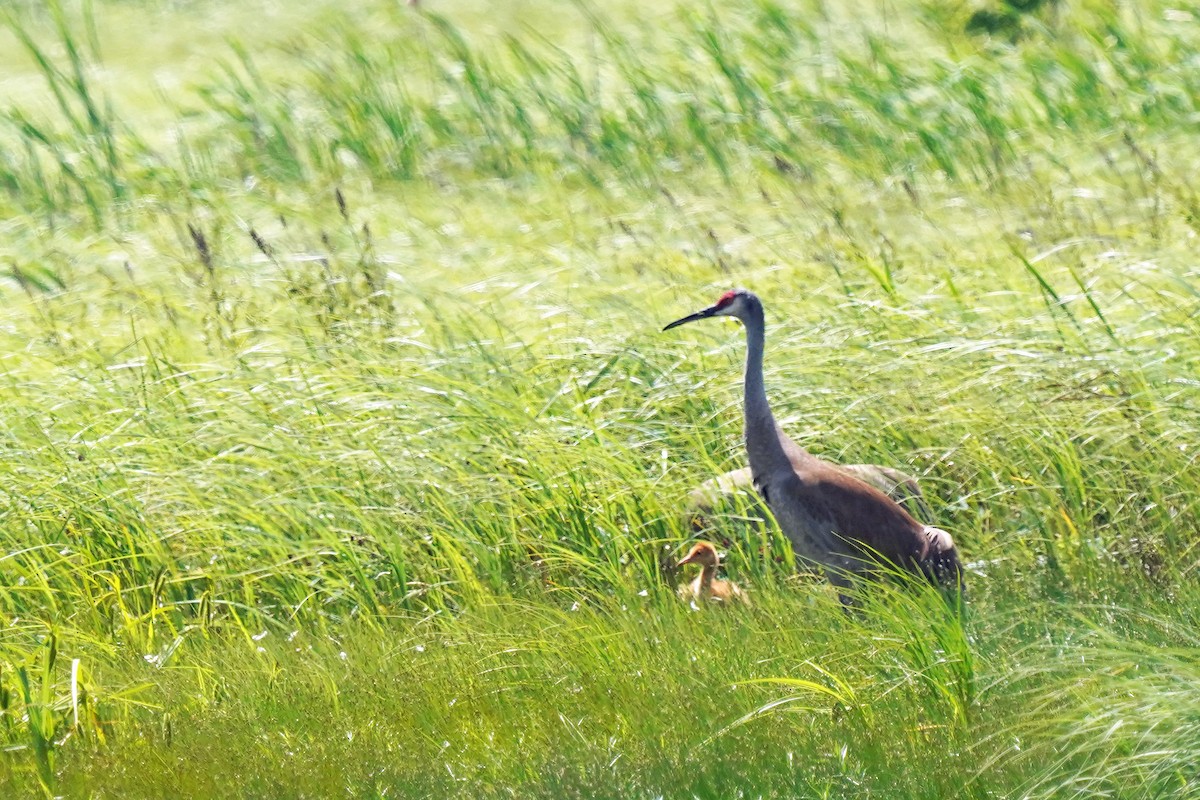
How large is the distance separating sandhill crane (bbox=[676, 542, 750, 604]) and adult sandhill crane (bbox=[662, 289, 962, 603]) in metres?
0.24

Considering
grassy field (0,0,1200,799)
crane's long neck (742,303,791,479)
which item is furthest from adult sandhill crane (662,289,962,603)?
grassy field (0,0,1200,799)

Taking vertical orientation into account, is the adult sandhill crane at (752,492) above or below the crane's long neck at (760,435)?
below

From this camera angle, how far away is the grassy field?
4.22m

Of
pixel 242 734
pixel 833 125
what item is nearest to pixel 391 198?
pixel 833 125

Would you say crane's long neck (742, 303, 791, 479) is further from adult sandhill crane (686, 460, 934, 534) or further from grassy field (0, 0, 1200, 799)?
grassy field (0, 0, 1200, 799)

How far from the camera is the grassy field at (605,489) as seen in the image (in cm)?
422

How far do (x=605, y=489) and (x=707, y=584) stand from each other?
51 centimetres

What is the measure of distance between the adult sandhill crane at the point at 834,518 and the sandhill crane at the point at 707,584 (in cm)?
24

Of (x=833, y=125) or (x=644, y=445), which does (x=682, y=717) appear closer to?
(x=644, y=445)

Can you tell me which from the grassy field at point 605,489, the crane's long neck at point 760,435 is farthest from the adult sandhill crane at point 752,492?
the crane's long neck at point 760,435

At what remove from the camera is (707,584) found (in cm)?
507

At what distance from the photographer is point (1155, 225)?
7281 mm

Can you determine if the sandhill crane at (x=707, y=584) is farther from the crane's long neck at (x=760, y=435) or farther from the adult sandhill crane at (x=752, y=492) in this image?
the crane's long neck at (x=760, y=435)

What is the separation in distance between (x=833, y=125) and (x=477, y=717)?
239 inches
